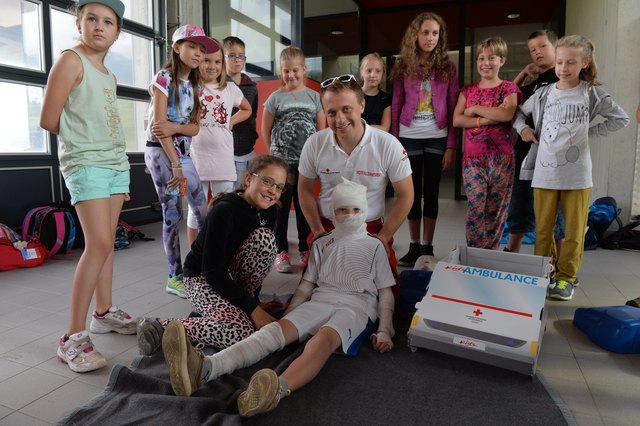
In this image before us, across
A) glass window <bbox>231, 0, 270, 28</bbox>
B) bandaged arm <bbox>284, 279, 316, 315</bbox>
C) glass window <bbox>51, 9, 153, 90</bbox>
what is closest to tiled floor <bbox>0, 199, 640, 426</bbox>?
Answer: bandaged arm <bbox>284, 279, 316, 315</bbox>

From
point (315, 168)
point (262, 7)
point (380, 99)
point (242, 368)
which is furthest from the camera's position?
point (262, 7)

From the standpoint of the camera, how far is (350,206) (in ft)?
6.49

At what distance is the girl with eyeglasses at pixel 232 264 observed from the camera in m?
1.78

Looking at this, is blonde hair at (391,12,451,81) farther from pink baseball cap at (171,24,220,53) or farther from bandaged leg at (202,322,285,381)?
bandaged leg at (202,322,285,381)

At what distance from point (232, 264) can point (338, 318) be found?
51cm

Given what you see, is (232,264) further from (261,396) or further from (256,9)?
(256,9)

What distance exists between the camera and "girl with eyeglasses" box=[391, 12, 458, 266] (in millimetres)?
2947

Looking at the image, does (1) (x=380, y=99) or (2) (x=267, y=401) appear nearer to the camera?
(2) (x=267, y=401)

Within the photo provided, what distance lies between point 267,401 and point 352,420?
0.27 meters

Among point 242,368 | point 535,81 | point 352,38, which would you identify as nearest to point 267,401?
point 242,368

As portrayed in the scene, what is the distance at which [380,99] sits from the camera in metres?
3.19

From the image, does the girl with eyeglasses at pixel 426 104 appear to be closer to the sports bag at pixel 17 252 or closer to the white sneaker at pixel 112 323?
the white sneaker at pixel 112 323

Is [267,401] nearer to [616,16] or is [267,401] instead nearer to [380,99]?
[380,99]

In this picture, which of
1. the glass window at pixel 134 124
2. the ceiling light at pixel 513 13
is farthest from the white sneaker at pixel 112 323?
the ceiling light at pixel 513 13
